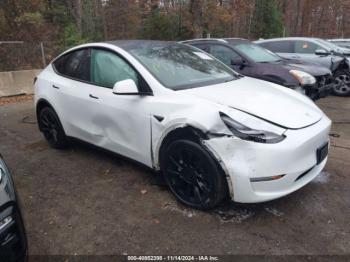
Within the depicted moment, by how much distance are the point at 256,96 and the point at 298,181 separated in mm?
930

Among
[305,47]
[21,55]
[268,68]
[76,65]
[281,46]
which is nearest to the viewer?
[76,65]

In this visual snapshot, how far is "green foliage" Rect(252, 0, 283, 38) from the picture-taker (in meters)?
27.9

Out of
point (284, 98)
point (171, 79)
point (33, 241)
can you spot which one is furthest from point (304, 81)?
point (33, 241)

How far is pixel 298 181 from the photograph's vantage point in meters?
3.18

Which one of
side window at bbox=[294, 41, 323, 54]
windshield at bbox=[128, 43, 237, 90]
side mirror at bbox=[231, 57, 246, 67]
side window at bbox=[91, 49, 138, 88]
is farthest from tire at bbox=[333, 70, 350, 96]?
side window at bbox=[91, 49, 138, 88]

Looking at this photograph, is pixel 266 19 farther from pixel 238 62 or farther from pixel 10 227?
pixel 10 227

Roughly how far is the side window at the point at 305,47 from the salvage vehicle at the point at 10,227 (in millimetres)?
9126

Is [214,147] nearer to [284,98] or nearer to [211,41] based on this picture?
[284,98]

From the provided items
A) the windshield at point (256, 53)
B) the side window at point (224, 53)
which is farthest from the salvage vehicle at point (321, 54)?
the side window at point (224, 53)

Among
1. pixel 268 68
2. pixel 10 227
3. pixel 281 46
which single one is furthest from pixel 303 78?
pixel 10 227

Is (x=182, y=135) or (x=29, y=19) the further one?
(x=29, y=19)

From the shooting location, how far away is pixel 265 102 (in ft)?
11.3

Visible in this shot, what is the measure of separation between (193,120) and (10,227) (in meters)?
1.70

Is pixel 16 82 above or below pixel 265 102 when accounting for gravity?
below
